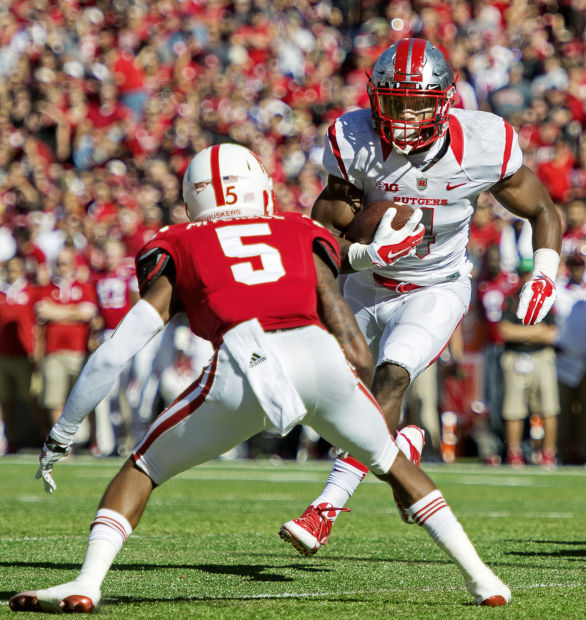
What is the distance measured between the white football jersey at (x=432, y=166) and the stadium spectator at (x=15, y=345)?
6.90 m

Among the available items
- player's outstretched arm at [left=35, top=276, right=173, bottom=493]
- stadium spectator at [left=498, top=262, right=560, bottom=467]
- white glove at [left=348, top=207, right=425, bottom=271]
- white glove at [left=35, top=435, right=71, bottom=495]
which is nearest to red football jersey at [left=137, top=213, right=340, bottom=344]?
player's outstretched arm at [left=35, top=276, right=173, bottom=493]

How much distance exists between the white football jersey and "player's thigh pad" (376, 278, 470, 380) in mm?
190

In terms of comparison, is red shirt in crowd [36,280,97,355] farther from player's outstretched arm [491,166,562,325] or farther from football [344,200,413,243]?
football [344,200,413,243]

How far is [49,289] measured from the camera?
1107 centimetres

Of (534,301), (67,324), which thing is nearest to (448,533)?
(534,301)

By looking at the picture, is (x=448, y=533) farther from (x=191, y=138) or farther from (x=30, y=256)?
(x=191, y=138)

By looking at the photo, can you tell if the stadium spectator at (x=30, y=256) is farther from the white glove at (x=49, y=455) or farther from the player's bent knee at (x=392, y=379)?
the white glove at (x=49, y=455)

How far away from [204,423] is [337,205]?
5.71ft

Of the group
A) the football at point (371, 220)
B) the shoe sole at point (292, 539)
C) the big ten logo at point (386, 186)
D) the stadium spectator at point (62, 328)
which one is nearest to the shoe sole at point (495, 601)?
the shoe sole at point (292, 539)

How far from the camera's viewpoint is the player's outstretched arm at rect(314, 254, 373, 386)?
3506 millimetres

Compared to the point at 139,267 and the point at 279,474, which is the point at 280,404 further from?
the point at 279,474

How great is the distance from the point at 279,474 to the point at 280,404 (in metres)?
6.19

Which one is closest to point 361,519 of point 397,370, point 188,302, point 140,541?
point 140,541

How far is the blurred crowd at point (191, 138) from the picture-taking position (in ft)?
35.6
